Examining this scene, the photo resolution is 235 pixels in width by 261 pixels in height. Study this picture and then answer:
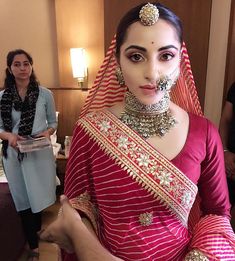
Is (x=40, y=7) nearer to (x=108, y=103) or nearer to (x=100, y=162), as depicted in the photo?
(x=108, y=103)

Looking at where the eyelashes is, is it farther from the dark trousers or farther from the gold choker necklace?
the dark trousers

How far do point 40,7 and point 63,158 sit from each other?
5.01 feet

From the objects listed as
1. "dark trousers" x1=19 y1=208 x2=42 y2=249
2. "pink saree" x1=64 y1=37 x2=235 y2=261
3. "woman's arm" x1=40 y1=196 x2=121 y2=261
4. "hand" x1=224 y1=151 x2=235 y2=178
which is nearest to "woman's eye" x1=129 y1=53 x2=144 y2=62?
"pink saree" x1=64 y1=37 x2=235 y2=261

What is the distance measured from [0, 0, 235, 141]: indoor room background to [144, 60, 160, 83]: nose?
142cm

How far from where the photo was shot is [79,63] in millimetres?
2789

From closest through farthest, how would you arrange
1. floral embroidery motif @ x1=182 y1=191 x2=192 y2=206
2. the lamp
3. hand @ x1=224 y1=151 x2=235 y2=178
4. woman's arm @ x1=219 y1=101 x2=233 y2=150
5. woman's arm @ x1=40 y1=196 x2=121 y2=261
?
1. woman's arm @ x1=40 y1=196 x2=121 y2=261
2. floral embroidery motif @ x1=182 y1=191 x2=192 y2=206
3. hand @ x1=224 y1=151 x2=235 y2=178
4. woman's arm @ x1=219 y1=101 x2=233 y2=150
5. the lamp

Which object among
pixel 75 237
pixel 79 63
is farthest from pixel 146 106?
pixel 79 63

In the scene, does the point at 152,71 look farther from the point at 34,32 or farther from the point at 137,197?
the point at 34,32

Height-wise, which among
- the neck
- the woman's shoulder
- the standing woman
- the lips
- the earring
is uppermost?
the earring

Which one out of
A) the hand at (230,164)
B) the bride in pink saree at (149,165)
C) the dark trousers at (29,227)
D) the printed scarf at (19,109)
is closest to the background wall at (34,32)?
the printed scarf at (19,109)

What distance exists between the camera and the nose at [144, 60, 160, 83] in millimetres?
694

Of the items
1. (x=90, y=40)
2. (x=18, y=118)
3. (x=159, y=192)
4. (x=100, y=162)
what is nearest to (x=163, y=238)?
(x=159, y=192)

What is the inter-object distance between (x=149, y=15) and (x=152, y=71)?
129 millimetres

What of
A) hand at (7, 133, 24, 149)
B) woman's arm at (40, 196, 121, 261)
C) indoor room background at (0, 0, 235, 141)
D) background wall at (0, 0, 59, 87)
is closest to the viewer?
woman's arm at (40, 196, 121, 261)
